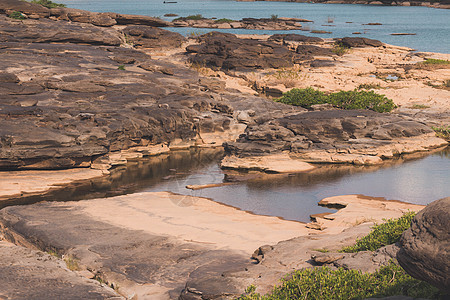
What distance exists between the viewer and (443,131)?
34.2 metres

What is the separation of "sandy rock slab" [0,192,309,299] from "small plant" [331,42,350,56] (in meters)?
43.6

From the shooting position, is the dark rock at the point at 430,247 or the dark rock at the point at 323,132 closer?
the dark rock at the point at 430,247

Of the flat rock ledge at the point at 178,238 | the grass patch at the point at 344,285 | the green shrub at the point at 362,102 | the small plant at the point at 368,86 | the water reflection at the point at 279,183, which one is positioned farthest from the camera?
the small plant at the point at 368,86

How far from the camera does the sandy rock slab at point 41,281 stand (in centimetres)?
1122

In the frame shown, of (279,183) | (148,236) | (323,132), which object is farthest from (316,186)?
(148,236)

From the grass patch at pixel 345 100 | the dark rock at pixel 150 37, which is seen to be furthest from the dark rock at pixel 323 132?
the dark rock at pixel 150 37

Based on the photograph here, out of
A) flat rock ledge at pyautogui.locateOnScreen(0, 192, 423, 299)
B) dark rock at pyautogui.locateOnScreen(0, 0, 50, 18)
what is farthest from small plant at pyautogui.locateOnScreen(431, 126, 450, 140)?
dark rock at pyautogui.locateOnScreen(0, 0, 50, 18)

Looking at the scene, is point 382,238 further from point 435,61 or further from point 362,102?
point 435,61

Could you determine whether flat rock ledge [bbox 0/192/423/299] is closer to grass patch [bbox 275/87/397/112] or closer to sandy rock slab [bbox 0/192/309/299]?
sandy rock slab [bbox 0/192/309/299]

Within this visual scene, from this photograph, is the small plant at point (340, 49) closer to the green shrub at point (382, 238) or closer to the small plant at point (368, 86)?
the small plant at point (368, 86)

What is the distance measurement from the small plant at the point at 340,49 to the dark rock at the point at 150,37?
18447mm

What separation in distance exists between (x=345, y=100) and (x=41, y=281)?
29.5 metres

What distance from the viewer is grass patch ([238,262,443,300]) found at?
9.82 metres

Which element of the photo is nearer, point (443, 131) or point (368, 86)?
point (443, 131)
